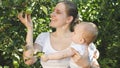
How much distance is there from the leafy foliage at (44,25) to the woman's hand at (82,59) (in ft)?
1.62

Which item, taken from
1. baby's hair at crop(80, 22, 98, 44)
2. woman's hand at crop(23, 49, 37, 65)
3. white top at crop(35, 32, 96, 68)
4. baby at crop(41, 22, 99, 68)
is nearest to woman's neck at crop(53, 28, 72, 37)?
white top at crop(35, 32, 96, 68)

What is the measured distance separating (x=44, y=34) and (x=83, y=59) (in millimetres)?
515

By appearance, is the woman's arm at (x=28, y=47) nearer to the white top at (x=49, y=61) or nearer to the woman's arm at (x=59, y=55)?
the woman's arm at (x=59, y=55)

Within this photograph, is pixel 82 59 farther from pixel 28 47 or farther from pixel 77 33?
pixel 28 47

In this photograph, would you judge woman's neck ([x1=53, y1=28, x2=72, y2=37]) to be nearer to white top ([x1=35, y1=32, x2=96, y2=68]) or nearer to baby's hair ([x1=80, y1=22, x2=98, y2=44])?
→ white top ([x1=35, y1=32, x2=96, y2=68])

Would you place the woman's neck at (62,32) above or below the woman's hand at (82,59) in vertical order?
above

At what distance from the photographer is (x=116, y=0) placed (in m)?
5.36

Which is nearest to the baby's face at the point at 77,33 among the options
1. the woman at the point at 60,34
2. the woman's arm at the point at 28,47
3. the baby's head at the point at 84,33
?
the baby's head at the point at 84,33

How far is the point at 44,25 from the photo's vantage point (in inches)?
200

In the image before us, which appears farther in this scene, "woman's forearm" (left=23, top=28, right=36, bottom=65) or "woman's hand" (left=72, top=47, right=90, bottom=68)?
"woman's hand" (left=72, top=47, right=90, bottom=68)

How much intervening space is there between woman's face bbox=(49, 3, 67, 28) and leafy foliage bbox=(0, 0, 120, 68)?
97 mm

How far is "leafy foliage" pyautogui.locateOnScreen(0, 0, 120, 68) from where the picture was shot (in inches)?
160

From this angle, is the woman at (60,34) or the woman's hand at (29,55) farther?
the woman at (60,34)

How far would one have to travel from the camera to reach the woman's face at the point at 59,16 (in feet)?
13.4
